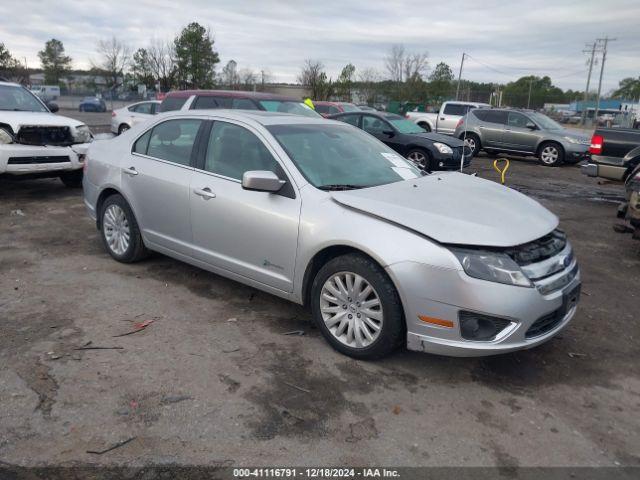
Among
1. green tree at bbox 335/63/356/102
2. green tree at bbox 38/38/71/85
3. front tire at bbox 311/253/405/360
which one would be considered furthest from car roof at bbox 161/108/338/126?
green tree at bbox 38/38/71/85

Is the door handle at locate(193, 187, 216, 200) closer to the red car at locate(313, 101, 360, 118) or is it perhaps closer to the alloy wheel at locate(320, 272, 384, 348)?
the alloy wheel at locate(320, 272, 384, 348)

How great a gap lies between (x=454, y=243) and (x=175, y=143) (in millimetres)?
2868

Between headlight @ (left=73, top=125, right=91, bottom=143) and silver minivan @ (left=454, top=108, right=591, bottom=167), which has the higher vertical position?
silver minivan @ (left=454, top=108, right=591, bottom=167)

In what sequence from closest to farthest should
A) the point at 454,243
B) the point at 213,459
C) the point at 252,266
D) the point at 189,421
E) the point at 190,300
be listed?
1. the point at 213,459
2. the point at 189,421
3. the point at 454,243
4. the point at 252,266
5. the point at 190,300

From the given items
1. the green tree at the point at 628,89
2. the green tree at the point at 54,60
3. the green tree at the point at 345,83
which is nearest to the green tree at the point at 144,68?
the green tree at the point at 345,83

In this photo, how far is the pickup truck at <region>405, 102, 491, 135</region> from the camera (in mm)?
20234

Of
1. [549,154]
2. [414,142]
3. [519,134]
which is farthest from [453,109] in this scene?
[414,142]

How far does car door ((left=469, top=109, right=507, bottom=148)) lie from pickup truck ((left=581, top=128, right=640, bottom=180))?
7.35m

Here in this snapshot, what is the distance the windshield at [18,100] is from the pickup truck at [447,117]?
48.3 ft

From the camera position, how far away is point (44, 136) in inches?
335

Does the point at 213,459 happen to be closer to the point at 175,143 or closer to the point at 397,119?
the point at 175,143

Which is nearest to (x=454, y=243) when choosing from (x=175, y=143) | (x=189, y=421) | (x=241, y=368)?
(x=241, y=368)

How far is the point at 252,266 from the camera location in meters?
4.13

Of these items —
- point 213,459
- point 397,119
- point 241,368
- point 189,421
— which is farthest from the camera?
point 397,119
